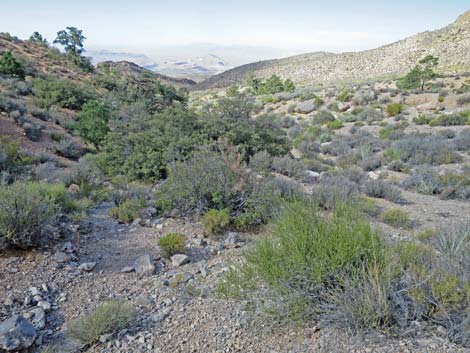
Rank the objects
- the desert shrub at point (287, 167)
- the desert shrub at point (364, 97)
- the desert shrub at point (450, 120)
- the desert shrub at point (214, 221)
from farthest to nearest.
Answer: the desert shrub at point (364, 97) → the desert shrub at point (450, 120) → the desert shrub at point (287, 167) → the desert shrub at point (214, 221)

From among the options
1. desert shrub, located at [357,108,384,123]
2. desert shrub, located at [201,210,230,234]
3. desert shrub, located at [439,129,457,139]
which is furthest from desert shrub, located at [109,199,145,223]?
desert shrub, located at [357,108,384,123]

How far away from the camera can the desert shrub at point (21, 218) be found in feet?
15.5

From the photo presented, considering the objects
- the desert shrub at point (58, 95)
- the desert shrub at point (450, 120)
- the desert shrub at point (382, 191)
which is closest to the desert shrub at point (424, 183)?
the desert shrub at point (382, 191)

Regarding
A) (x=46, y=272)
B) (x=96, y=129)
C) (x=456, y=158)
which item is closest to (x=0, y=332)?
(x=46, y=272)

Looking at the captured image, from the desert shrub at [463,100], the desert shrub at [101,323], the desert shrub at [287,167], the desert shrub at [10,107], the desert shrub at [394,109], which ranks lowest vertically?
the desert shrub at [287,167]

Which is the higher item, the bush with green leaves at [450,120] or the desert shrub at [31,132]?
the desert shrub at [31,132]

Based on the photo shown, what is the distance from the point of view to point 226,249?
18.0 ft

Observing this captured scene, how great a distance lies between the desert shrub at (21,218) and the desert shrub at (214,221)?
2331mm

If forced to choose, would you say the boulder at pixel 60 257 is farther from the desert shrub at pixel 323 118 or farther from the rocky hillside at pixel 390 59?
the rocky hillside at pixel 390 59

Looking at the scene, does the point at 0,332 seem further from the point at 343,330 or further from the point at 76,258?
the point at 343,330

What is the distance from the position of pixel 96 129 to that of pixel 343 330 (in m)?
13.3

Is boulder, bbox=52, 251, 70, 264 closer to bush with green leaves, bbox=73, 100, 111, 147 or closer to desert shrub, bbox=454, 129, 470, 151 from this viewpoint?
bush with green leaves, bbox=73, 100, 111, 147

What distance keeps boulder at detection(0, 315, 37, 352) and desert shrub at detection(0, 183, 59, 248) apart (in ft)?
5.20

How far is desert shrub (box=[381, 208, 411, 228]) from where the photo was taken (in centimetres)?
682
